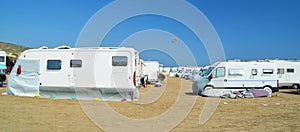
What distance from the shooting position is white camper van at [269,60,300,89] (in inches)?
941

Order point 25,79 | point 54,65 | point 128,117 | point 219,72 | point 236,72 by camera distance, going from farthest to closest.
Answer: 1. point 236,72
2. point 219,72
3. point 54,65
4. point 25,79
5. point 128,117

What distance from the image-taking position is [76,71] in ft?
42.1

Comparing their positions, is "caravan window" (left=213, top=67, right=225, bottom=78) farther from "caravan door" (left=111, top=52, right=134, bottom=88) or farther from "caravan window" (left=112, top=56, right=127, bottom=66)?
"caravan window" (left=112, top=56, right=127, bottom=66)

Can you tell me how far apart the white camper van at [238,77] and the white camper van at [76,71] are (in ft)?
19.4

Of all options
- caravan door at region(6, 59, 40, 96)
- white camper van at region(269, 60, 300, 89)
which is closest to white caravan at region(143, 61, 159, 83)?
white camper van at region(269, 60, 300, 89)

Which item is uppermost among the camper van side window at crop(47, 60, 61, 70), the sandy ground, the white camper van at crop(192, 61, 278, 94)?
the camper van side window at crop(47, 60, 61, 70)

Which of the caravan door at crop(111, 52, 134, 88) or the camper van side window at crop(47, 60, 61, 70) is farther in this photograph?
the camper van side window at crop(47, 60, 61, 70)

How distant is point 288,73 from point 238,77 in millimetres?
8917

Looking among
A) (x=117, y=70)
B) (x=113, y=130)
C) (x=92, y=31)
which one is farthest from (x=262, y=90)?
(x=113, y=130)

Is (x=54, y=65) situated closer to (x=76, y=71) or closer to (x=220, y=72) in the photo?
(x=76, y=71)

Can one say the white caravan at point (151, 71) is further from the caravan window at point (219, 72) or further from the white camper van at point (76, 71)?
the white camper van at point (76, 71)

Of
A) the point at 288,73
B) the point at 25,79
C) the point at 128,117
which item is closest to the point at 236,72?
the point at 288,73

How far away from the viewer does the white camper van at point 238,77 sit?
17016 millimetres

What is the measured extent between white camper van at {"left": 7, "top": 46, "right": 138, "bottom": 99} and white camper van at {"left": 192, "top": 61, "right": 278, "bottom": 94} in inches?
232
